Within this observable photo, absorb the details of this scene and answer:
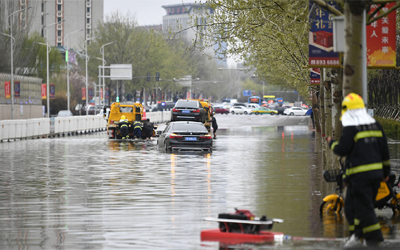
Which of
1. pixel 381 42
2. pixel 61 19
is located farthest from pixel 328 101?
pixel 61 19

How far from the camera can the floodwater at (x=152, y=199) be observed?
9281mm

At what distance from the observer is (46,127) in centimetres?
4388

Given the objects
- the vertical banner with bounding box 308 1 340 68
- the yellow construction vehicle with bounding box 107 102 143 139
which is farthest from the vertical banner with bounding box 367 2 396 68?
the yellow construction vehicle with bounding box 107 102 143 139

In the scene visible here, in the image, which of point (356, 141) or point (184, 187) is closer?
point (356, 141)

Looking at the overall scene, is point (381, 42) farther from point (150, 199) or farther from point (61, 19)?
point (61, 19)

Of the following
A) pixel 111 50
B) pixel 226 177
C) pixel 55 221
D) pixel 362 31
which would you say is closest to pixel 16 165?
pixel 226 177

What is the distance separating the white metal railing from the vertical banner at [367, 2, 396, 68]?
1114 inches

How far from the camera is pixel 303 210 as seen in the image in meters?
11.9

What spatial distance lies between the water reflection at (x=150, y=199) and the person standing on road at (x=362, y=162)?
1.39ft

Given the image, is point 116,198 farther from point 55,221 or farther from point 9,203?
point 55,221

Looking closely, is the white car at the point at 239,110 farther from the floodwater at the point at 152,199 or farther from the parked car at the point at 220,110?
the floodwater at the point at 152,199

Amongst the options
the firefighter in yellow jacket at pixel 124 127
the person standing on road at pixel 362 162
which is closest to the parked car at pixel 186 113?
the firefighter in yellow jacket at pixel 124 127

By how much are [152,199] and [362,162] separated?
5.83 metres

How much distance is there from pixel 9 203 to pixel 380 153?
23.6ft
